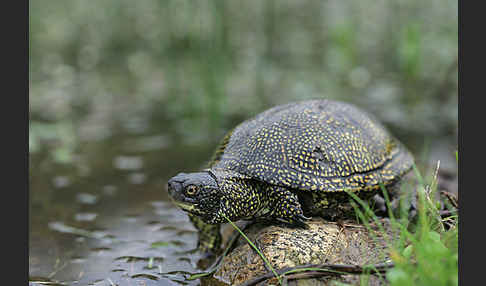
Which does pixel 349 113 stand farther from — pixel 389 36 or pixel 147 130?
pixel 389 36

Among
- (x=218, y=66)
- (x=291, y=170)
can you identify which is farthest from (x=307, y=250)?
(x=218, y=66)

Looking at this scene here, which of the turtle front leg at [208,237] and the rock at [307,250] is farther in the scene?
the turtle front leg at [208,237]

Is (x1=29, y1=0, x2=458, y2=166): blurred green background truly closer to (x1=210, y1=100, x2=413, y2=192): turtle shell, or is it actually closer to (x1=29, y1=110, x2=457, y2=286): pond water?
(x1=29, y1=110, x2=457, y2=286): pond water

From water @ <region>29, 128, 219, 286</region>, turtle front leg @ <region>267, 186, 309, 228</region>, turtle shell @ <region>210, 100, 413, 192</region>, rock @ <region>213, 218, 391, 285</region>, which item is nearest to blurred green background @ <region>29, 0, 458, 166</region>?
water @ <region>29, 128, 219, 286</region>

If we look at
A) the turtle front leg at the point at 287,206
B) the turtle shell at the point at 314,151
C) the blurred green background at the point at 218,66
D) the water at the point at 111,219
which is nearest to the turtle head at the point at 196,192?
the turtle shell at the point at 314,151

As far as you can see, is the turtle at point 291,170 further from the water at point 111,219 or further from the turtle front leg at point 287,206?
the water at point 111,219

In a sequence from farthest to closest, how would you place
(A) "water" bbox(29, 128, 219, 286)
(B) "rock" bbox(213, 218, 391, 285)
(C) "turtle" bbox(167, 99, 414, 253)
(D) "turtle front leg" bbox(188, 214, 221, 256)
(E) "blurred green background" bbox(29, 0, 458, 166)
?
1. (E) "blurred green background" bbox(29, 0, 458, 166)
2. (D) "turtle front leg" bbox(188, 214, 221, 256)
3. (A) "water" bbox(29, 128, 219, 286)
4. (C) "turtle" bbox(167, 99, 414, 253)
5. (B) "rock" bbox(213, 218, 391, 285)
